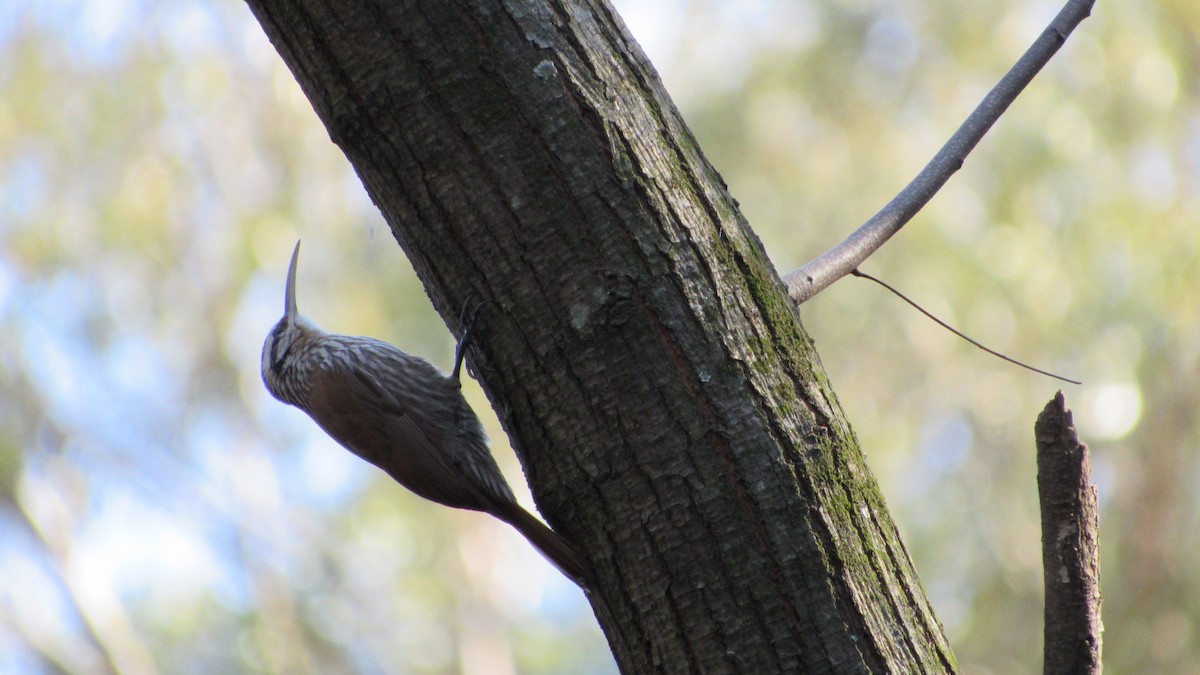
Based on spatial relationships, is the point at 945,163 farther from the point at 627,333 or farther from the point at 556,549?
the point at 556,549

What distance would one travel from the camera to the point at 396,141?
61.1 inches

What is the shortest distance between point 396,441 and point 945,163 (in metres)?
1.59

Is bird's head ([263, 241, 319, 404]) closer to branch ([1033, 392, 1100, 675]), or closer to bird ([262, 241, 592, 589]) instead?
bird ([262, 241, 592, 589])

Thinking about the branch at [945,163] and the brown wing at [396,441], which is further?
the brown wing at [396,441]

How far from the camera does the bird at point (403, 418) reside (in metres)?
2.80

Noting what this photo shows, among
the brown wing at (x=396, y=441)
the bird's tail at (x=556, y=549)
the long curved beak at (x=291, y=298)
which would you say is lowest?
the bird's tail at (x=556, y=549)

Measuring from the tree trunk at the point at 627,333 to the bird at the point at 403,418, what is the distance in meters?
1.01

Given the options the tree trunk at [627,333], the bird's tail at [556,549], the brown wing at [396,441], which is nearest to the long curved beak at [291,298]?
the brown wing at [396,441]

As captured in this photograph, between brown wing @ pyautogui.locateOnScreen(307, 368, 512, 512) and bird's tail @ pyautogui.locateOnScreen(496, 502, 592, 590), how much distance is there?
13.9 inches

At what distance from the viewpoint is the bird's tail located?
1594 mm

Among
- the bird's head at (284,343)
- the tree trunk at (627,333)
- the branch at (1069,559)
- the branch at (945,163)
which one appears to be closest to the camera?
the tree trunk at (627,333)

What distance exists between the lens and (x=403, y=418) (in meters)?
2.91

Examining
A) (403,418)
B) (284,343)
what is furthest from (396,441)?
(284,343)

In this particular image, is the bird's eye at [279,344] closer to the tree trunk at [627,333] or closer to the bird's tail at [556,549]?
the bird's tail at [556,549]
